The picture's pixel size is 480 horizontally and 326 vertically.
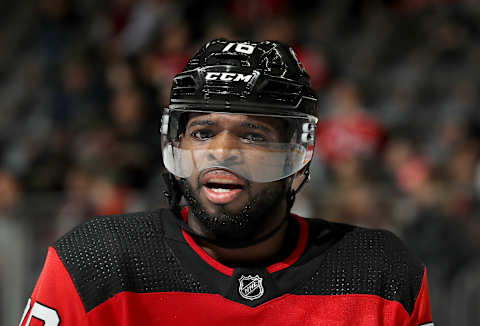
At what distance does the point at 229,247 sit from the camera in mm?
2002

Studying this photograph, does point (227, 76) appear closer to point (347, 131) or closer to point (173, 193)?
point (173, 193)

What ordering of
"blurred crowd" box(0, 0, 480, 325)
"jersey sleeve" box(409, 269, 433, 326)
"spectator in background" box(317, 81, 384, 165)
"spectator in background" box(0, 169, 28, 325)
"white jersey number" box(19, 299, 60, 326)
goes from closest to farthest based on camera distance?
"white jersey number" box(19, 299, 60, 326) < "jersey sleeve" box(409, 269, 433, 326) < "spectator in background" box(0, 169, 28, 325) < "blurred crowd" box(0, 0, 480, 325) < "spectator in background" box(317, 81, 384, 165)

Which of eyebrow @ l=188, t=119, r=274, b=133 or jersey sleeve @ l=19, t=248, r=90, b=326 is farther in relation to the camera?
eyebrow @ l=188, t=119, r=274, b=133

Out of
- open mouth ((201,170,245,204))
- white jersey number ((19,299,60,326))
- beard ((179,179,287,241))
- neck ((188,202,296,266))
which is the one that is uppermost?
open mouth ((201,170,245,204))

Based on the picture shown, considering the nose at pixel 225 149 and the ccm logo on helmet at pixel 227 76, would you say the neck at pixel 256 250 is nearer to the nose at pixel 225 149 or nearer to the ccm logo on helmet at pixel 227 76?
the nose at pixel 225 149

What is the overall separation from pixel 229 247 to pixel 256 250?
8 cm

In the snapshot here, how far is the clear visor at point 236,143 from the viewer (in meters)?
1.93

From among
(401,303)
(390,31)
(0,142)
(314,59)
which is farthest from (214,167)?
(390,31)

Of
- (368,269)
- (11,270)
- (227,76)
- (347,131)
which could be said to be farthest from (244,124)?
(347,131)

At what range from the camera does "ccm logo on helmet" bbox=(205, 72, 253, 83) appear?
1950 millimetres

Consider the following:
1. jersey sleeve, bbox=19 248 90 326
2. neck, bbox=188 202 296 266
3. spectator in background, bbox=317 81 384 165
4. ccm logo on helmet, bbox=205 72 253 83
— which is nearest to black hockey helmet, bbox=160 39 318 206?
ccm logo on helmet, bbox=205 72 253 83

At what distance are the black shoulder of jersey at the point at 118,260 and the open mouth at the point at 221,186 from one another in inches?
7.6

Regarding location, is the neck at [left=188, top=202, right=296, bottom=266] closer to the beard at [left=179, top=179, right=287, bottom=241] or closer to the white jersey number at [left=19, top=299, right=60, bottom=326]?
the beard at [left=179, top=179, right=287, bottom=241]

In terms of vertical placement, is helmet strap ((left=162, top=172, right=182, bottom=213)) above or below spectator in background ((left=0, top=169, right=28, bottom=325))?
above
